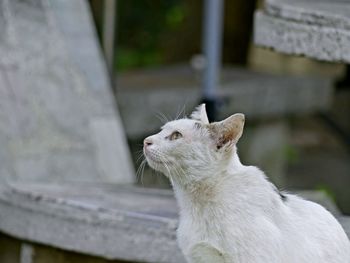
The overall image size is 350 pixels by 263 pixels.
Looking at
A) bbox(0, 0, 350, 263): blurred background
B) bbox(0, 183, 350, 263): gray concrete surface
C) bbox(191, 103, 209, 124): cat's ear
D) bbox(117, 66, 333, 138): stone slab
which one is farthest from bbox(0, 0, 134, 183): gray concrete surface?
bbox(191, 103, 209, 124): cat's ear

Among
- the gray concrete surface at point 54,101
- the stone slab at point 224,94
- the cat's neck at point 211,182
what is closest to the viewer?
the cat's neck at point 211,182

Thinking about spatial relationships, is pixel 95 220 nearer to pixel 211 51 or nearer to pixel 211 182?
pixel 211 182

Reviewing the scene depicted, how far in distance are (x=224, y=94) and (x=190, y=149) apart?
4227 mm

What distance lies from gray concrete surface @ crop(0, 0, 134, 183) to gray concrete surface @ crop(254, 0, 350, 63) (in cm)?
134

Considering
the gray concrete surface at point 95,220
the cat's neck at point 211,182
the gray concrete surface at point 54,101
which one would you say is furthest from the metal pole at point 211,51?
the cat's neck at point 211,182

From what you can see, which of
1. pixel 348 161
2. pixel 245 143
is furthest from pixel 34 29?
pixel 348 161

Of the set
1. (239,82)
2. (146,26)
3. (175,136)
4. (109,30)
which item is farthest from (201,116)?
(146,26)

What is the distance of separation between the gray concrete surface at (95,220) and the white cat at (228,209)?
26.0 inches

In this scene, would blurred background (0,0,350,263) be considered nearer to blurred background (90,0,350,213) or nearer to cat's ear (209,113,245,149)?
blurred background (90,0,350,213)

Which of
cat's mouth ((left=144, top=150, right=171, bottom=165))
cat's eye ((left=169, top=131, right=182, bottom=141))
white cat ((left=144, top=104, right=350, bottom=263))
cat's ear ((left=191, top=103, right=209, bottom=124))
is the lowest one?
white cat ((left=144, top=104, right=350, bottom=263))

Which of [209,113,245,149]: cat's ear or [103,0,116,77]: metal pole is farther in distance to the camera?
[103,0,116,77]: metal pole

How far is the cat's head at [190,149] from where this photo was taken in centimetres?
330

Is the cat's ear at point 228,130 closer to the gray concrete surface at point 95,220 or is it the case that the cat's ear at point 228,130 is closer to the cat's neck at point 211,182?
the cat's neck at point 211,182

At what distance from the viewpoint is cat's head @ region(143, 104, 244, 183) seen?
130 inches
